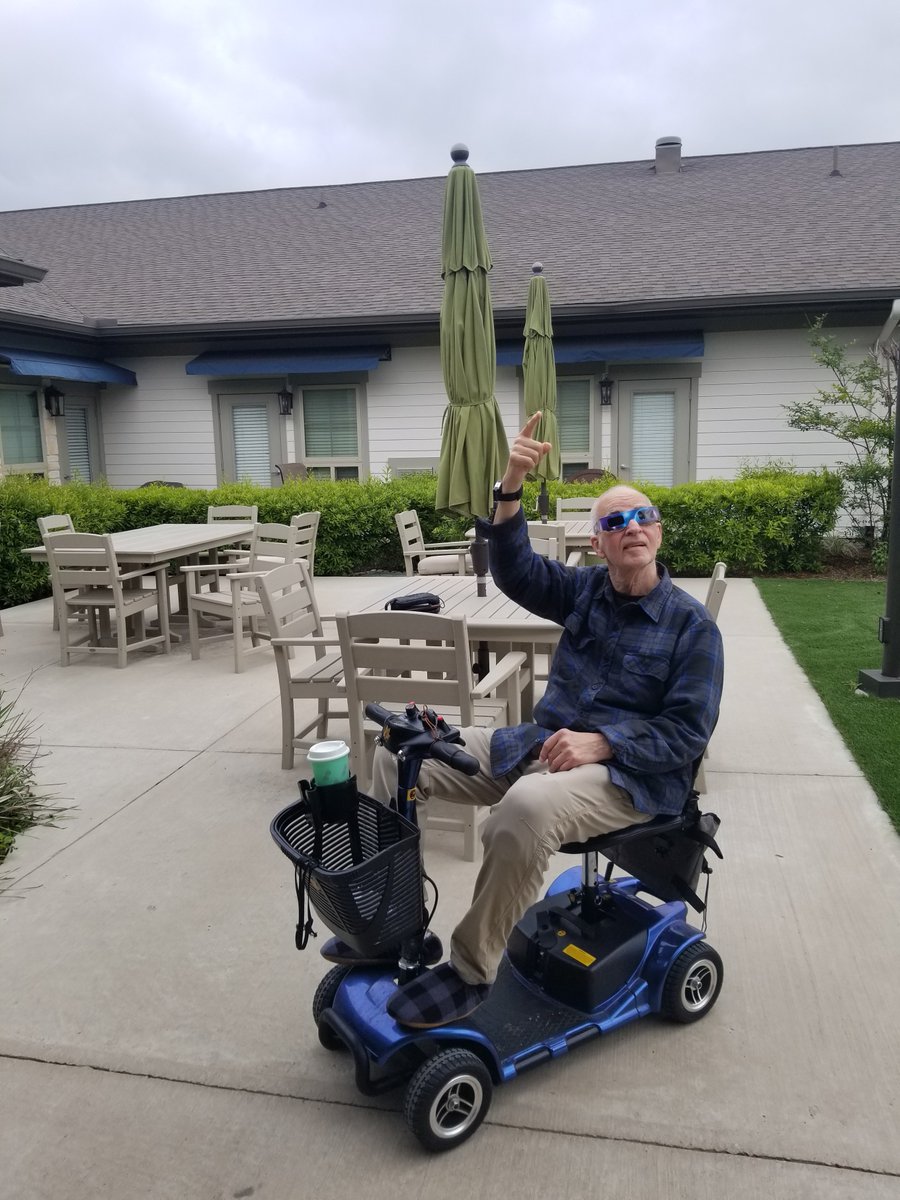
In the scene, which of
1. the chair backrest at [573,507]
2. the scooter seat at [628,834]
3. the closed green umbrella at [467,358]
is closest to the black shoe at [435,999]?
the scooter seat at [628,834]

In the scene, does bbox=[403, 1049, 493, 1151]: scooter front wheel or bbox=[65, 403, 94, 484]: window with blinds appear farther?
bbox=[65, 403, 94, 484]: window with blinds

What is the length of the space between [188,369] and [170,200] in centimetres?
614

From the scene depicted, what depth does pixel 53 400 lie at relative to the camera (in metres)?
12.9

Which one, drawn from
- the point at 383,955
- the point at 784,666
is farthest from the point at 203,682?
the point at 383,955

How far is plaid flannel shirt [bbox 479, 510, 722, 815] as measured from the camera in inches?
92.8

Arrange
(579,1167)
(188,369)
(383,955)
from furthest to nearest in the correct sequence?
(188,369)
(383,955)
(579,1167)

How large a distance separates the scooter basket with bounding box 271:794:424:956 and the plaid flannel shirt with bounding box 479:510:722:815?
465 mm

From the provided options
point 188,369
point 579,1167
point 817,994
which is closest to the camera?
point 579,1167

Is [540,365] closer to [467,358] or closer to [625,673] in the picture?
[467,358]

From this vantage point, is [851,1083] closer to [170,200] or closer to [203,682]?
[203,682]

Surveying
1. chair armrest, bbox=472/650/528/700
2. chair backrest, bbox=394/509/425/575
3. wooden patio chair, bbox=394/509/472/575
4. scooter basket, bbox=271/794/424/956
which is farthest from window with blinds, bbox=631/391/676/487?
scooter basket, bbox=271/794/424/956

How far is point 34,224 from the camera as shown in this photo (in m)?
17.2

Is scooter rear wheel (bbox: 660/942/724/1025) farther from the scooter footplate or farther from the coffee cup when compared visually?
the coffee cup

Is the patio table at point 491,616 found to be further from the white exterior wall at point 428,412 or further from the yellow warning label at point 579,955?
the white exterior wall at point 428,412
